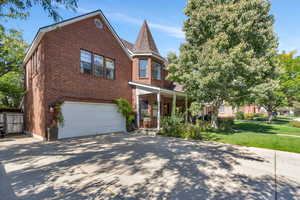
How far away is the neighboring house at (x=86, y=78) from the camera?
8672mm

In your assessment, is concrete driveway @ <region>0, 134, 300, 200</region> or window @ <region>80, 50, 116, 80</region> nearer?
concrete driveway @ <region>0, 134, 300, 200</region>

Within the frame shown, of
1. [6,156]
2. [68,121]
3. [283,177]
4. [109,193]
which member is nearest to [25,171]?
[6,156]

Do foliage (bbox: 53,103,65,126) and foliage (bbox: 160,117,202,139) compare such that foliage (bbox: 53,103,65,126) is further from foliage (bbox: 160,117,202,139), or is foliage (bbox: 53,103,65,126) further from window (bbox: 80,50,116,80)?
foliage (bbox: 160,117,202,139)

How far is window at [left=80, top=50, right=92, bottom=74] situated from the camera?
1009cm

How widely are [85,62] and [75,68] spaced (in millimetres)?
941

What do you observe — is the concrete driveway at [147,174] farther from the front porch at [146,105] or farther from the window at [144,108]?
the window at [144,108]

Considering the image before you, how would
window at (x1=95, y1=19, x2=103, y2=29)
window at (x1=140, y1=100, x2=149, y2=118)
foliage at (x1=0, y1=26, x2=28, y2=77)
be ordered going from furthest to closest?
1. foliage at (x1=0, y1=26, x2=28, y2=77)
2. window at (x1=140, y1=100, x2=149, y2=118)
3. window at (x1=95, y1=19, x2=103, y2=29)

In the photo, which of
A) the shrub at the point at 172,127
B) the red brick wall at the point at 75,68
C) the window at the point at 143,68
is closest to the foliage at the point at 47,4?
the red brick wall at the point at 75,68

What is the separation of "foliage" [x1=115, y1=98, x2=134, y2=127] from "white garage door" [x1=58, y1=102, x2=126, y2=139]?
0.33 m

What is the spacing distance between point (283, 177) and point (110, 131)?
9.85 m

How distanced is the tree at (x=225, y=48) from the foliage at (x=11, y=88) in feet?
45.1

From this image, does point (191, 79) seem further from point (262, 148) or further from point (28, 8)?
point (28, 8)

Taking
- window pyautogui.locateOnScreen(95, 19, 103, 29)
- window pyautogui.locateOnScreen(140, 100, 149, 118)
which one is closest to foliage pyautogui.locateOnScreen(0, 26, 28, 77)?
window pyautogui.locateOnScreen(95, 19, 103, 29)

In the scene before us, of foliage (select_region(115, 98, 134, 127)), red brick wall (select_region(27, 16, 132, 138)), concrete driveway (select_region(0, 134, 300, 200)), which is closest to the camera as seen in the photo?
concrete driveway (select_region(0, 134, 300, 200))
